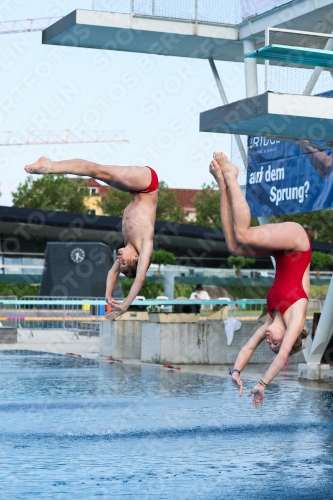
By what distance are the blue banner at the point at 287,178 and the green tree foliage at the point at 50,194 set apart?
270ft

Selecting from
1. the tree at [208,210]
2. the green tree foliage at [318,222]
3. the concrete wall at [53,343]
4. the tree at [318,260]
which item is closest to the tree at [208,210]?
the tree at [208,210]

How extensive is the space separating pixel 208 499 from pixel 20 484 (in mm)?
1969

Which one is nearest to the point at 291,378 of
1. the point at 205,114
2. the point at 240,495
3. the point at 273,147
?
the point at 273,147

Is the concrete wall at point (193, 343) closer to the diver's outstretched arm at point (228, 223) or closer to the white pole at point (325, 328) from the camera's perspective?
the white pole at point (325, 328)

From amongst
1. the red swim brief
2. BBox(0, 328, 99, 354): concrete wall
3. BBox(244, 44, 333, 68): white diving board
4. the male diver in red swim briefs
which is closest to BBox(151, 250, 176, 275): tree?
BBox(0, 328, 99, 354): concrete wall

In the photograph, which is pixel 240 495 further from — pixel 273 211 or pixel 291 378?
pixel 291 378

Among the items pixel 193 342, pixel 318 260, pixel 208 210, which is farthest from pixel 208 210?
pixel 193 342

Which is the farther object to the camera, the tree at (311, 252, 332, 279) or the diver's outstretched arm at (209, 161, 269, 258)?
the tree at (311, 252, 332, 279)

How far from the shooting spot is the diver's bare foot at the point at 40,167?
8766mm

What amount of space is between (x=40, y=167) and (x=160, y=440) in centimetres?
499

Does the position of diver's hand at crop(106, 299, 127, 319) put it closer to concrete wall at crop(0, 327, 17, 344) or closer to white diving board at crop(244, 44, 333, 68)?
white diving board at crop(244, 44, 333, 68)

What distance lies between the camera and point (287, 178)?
1784 cm

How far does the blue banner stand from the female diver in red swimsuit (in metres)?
7.16

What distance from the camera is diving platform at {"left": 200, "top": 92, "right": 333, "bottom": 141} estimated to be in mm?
12516
